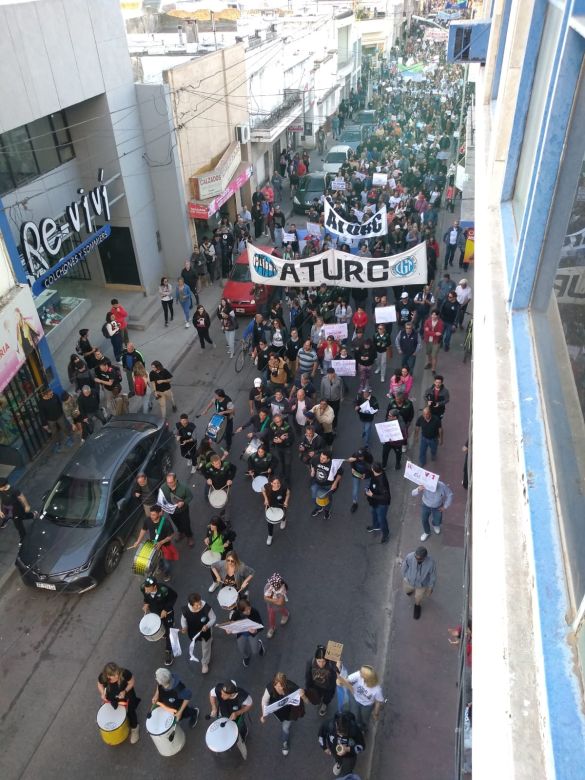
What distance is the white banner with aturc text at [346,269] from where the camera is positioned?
1366cm

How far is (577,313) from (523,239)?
949 mm

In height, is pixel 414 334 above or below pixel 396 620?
above

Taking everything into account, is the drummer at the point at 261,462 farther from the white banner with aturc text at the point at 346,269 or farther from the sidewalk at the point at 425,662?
the white banner with aturc text at the point at 346,269

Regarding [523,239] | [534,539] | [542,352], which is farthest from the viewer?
[523,239]

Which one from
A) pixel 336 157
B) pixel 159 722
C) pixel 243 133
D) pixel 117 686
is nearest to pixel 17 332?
pixel 117 686

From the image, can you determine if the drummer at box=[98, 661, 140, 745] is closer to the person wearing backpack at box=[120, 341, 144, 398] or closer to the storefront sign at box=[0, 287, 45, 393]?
the storefront sign at box=[0, 287, 45, 393]

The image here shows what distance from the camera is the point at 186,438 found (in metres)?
11.5

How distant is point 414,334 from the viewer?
1356 cm

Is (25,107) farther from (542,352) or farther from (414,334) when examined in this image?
(542,352)

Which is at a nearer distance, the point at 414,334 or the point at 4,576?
the point at 4,576

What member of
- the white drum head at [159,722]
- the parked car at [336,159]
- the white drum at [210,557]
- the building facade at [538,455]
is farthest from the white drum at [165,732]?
the parked car at [336,159]

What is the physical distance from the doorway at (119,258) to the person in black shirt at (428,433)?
12.1m

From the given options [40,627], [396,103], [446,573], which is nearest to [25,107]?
[40,627]

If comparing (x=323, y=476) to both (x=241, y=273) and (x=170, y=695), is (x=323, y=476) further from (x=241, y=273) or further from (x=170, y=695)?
(x=241, y=273)
